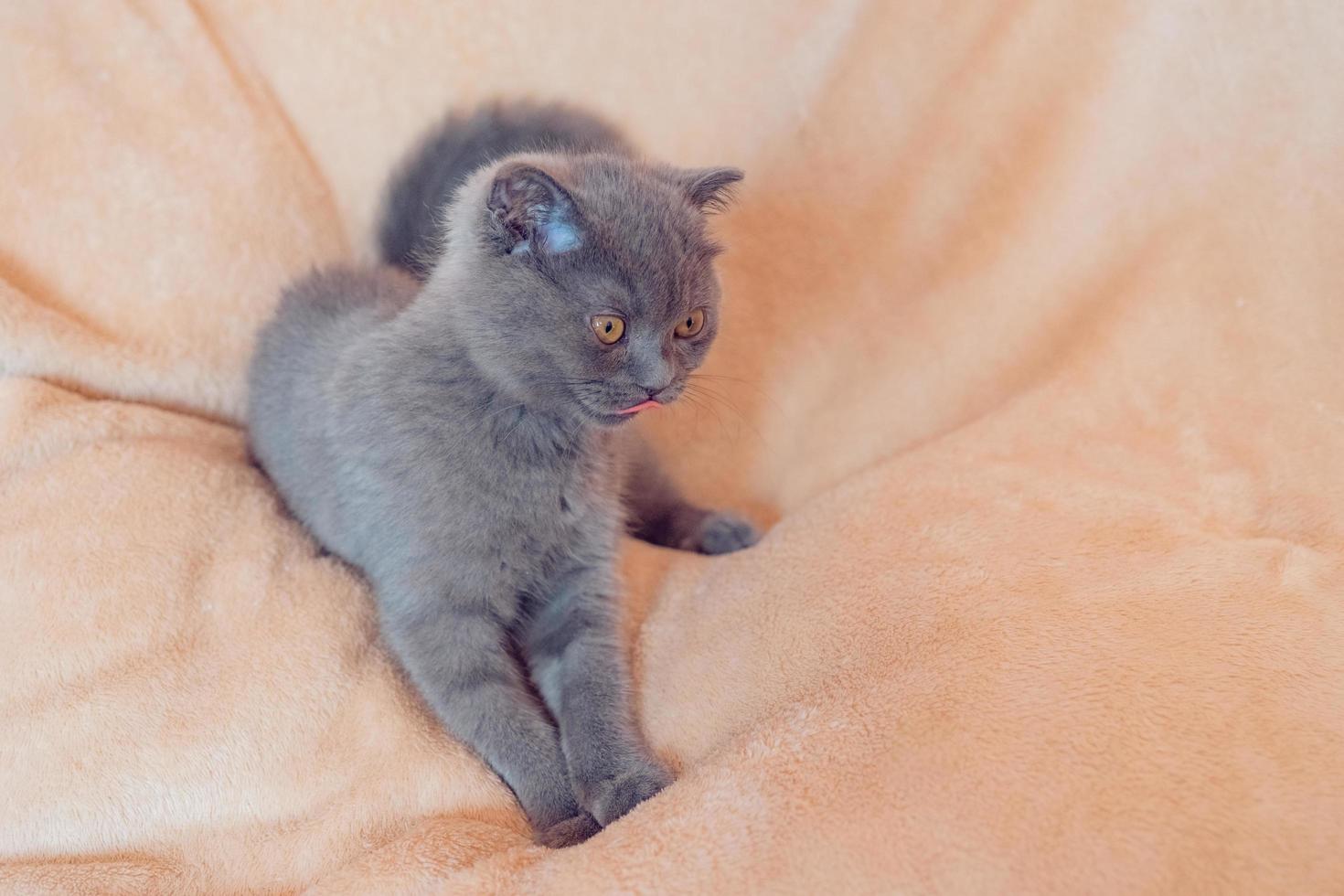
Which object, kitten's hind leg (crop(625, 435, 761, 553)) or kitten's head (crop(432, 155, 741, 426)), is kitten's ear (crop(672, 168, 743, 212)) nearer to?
kitten's head (crop(432, 155, 741, 426))

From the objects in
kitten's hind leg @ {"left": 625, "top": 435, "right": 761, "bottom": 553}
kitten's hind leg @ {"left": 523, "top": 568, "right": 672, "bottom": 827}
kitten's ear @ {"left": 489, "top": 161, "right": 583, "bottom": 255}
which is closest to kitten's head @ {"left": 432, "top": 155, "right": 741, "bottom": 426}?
kitten's ear @ {"left": 489, "top": 161, "right": 583, "bottom": 255}

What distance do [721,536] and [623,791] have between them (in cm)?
55

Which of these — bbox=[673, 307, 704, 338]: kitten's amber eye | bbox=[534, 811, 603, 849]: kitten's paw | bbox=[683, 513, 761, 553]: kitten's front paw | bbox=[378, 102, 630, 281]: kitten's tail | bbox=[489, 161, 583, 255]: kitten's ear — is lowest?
bbox=[534, 811, 603, 849]: kitten's paw

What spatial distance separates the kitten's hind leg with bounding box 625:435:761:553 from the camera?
1542mm

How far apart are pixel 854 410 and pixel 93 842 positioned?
1224 mm

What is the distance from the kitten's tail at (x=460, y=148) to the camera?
4.83 ft

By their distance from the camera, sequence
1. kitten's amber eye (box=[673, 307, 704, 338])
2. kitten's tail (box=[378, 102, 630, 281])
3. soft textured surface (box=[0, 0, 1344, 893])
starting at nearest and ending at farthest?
soft textured surface (box=[0, 0, 1344, 893]), kitten's amber eye (box=[673, 307, 704, 338]), kitten's tail (box=[378, 102, 630, 281])

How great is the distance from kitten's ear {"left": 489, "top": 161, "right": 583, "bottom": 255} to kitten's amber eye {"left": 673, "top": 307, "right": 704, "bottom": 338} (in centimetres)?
16

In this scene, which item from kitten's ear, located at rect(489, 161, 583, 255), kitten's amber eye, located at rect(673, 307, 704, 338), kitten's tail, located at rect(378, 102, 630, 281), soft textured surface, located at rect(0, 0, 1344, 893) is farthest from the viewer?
kitten's tail, located at rect(378, 102, 630, 281)

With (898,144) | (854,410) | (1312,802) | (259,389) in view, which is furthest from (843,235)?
(1312,802)

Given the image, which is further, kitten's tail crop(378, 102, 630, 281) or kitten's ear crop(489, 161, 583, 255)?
kitten's tail crop(378, 102, 630, 281)

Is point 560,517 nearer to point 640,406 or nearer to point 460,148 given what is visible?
point 640,406

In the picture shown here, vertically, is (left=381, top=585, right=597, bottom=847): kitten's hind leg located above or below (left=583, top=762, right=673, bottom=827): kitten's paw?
below

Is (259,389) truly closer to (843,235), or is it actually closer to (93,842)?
(93,842)
